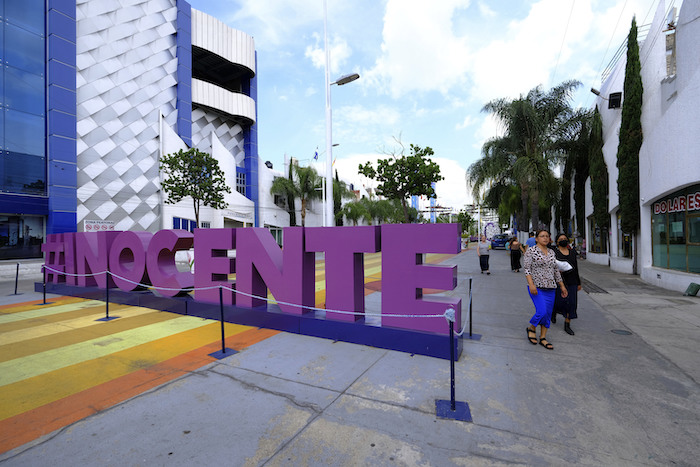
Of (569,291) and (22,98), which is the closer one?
(569,291)

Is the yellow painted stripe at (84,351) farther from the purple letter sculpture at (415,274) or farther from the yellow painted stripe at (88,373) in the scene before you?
the purple letter sculpture at (415,274)

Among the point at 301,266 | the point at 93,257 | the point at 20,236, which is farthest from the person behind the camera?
the point at 20,236

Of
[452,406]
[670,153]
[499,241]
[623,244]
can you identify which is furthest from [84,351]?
[499,241]

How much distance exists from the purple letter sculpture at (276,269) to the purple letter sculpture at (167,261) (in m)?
1.85

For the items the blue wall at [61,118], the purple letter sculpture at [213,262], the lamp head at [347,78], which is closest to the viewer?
the purple letter sculpture at [213,262]

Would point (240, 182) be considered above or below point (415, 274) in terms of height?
above

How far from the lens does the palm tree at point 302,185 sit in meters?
34.3

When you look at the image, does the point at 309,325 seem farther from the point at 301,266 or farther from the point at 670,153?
the point at 670,153

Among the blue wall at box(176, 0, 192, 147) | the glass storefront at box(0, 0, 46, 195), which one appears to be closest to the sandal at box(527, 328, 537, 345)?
the glass storefront at box(0, 0, 46, 195)

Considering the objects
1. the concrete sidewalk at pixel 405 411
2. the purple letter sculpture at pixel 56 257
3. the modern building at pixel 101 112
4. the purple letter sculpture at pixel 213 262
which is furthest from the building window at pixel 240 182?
the concrete sidewalk at pixel 405 411

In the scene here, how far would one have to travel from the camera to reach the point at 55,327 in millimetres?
6746

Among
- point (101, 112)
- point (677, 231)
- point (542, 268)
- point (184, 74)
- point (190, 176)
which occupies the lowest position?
point (542, 268)

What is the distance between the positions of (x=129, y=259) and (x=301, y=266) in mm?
6305

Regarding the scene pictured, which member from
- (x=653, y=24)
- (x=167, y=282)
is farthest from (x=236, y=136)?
(x=653, y=24)
